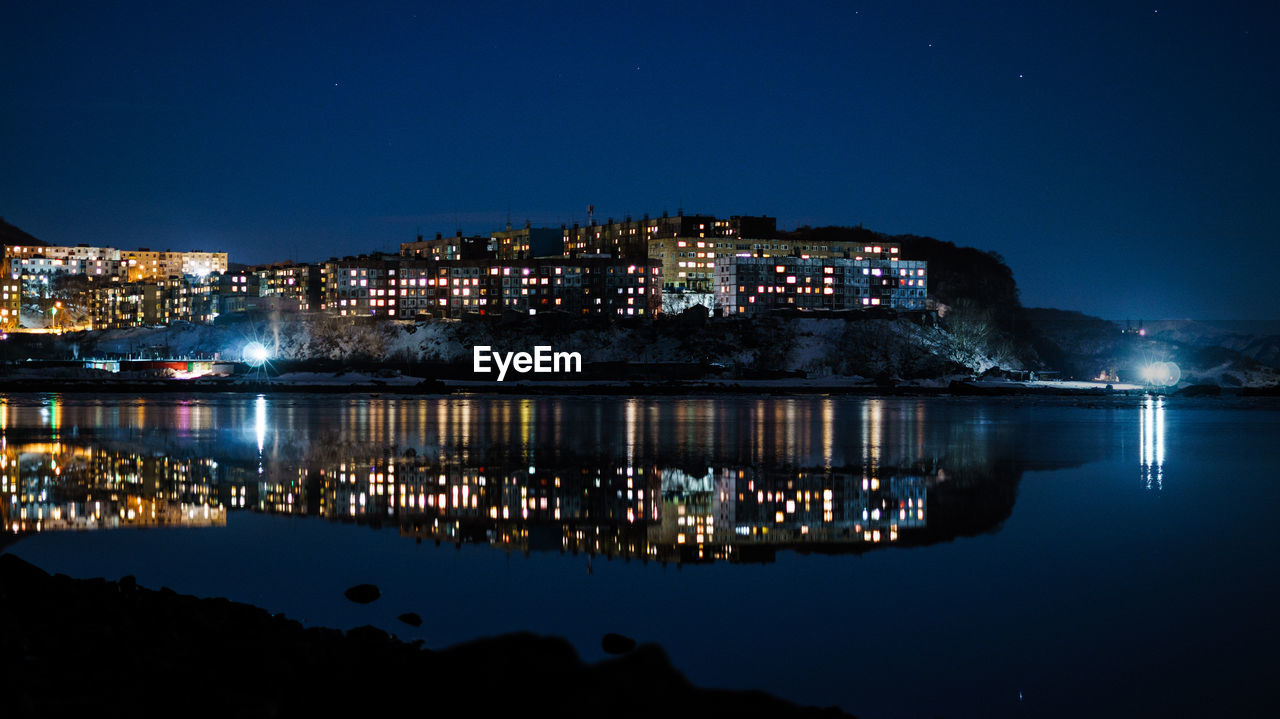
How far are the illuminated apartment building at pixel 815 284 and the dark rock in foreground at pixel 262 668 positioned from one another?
133294mm

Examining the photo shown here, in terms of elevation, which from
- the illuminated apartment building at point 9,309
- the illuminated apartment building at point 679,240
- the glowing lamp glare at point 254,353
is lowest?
the glowing lamp glare at point 254,353

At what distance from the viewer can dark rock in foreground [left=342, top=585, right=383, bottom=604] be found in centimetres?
1288

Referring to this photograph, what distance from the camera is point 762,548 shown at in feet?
53.7

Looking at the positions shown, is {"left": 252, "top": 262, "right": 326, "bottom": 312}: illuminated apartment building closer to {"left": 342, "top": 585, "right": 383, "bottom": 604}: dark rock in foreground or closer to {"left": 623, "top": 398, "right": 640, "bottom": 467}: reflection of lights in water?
{"left": 623, "top": 398, "right": 640, "bottom": 467}: reflection of lights in water

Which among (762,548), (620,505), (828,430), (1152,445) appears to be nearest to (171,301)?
(828,430)

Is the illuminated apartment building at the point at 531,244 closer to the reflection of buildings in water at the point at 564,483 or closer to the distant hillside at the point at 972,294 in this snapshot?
the distant hillside at the point at 972,294

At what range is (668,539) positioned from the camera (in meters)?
17.1

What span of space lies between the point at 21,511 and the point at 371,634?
1200 cm

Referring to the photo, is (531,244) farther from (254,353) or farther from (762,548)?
(762,548)

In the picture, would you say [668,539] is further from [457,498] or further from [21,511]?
[21,511]

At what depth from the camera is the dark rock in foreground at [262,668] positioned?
664 cm

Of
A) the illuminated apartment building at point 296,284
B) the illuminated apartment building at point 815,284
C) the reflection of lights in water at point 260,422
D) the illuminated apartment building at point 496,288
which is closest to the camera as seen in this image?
the reflection of lights in water at point 260,422

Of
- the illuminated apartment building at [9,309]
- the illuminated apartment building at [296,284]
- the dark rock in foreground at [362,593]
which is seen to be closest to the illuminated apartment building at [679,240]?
the illuminated apartment building at [296,284]

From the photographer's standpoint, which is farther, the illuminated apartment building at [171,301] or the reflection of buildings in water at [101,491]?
the illuminated apartment building at [171,301]
